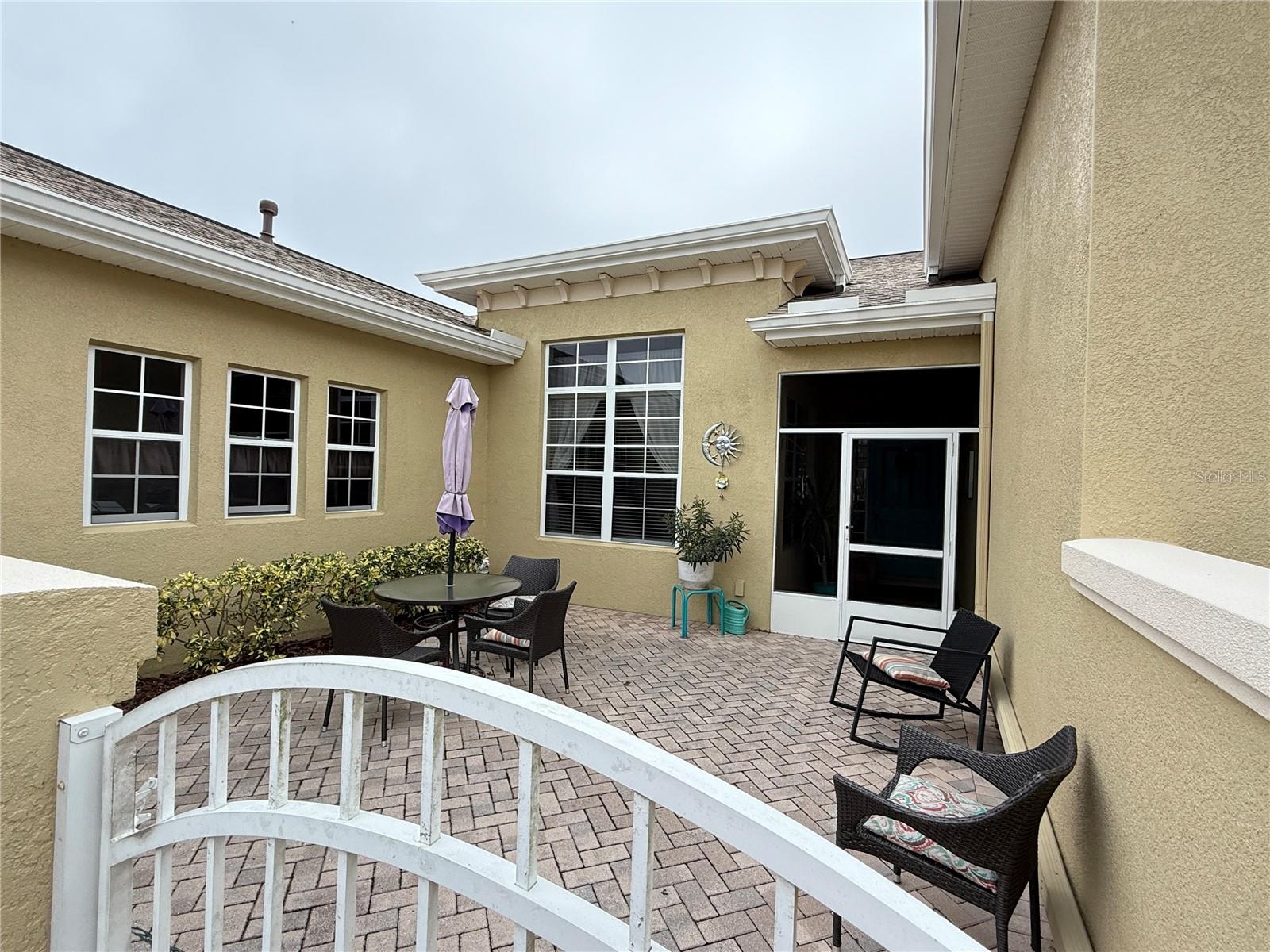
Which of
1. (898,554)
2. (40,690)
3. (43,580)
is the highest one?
(43,580)

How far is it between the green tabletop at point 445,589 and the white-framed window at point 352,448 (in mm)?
2054

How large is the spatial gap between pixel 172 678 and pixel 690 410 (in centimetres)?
619

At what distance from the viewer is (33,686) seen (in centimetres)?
114

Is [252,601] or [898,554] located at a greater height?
[898,554]

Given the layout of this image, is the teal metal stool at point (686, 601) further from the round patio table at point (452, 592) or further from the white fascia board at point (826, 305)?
the white fascia board at point (826, 305)

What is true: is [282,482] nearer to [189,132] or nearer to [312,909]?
[312,909]

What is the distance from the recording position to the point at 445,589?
5.10 meters

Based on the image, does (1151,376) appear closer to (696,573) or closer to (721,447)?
(696,573)

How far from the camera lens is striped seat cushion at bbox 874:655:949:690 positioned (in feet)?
13.4

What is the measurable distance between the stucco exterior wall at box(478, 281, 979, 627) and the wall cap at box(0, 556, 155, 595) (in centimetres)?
656

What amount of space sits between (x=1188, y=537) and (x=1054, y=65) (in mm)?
2648

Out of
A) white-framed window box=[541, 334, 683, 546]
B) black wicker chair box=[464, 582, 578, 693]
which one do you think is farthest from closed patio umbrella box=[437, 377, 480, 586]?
white-framed window box=[541, 334, 683, 546]

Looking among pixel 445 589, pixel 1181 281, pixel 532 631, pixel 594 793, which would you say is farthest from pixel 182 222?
pixel 1181 281

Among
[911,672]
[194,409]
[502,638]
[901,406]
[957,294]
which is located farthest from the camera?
[901,406]
